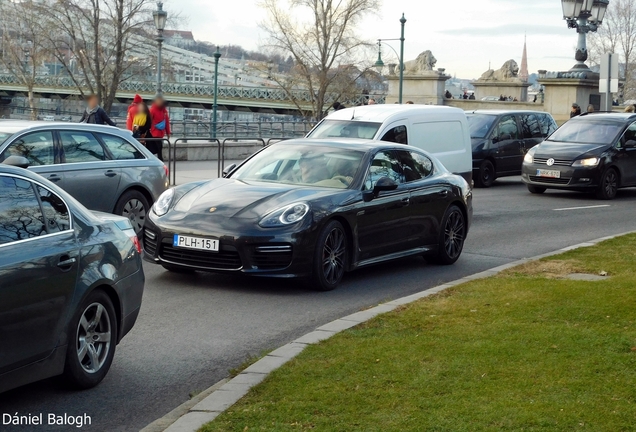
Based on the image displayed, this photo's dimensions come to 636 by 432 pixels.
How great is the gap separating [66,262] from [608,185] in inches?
692

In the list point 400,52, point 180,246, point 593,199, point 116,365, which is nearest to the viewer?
point 116,365

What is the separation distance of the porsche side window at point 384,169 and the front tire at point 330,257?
2.55 ft

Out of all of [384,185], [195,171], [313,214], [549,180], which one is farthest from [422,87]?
[313,214]

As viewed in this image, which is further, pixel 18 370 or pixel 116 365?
A: pixel 116 365

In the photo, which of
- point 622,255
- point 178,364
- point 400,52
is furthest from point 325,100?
point 178,364

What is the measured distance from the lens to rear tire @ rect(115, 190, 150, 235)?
12.8m

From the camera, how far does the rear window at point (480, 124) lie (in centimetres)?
2441

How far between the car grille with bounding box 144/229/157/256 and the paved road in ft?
1.06

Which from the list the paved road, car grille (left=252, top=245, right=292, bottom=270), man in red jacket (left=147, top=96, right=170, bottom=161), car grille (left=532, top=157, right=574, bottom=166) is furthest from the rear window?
car grille (left=252, top=245, right=292, bottom=270)

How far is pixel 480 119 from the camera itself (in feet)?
81.5

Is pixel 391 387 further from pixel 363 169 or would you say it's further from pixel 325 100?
pixel 325 100

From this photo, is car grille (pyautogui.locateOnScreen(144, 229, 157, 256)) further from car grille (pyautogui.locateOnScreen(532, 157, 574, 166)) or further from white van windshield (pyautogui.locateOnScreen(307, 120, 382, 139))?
car grille (pyautogui.locateOnScreen(532, 157, 574, 166))

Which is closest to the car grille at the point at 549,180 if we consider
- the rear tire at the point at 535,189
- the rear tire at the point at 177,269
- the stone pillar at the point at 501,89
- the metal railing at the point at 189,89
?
the rear tire at the point at 535,189

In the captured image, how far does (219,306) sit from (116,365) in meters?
2.21
